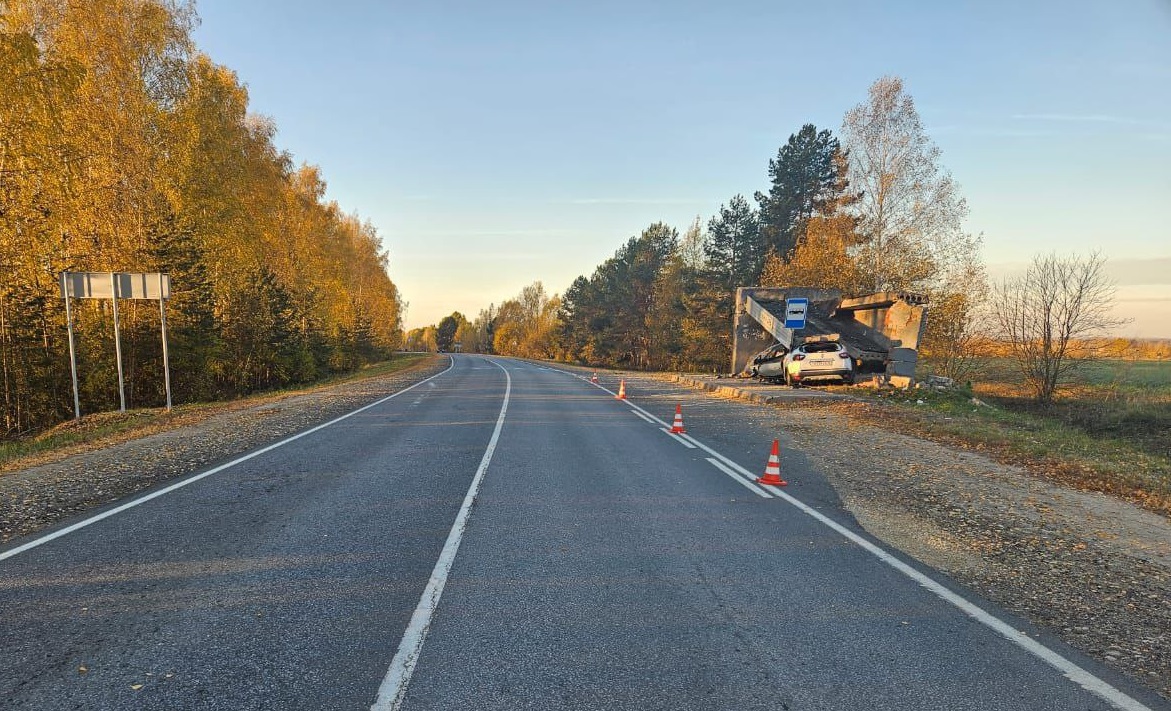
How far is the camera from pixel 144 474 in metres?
7.54

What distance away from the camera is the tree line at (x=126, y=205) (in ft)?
40.8

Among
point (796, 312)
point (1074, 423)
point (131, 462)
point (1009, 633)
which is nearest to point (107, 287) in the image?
point (131, 462)

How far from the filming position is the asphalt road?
285cm

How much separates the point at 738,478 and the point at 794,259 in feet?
85.8

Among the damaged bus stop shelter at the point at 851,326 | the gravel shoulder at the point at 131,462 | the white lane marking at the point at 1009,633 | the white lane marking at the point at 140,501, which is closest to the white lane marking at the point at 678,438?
the white lane marking at the point at 1009,633

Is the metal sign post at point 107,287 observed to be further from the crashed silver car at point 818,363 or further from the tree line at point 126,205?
the crashed silver car at point 818,363

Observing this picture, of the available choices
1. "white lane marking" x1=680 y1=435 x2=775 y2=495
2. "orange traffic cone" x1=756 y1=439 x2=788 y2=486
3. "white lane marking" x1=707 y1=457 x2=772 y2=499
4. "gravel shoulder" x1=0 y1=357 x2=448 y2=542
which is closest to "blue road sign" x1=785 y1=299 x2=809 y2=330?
"white lane marking" x1=680 y1=435 x2=775 y2=495

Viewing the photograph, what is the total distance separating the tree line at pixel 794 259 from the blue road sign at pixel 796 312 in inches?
329

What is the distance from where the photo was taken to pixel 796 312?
1873 centimetres

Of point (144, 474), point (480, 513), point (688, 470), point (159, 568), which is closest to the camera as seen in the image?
point (159, 568)

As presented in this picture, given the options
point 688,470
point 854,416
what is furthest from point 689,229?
point 688,470

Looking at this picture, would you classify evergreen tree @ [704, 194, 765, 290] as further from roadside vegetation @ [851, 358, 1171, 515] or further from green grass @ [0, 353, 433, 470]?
green grass @ [0, 353, 433, 470]

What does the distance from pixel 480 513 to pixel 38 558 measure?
3709mm

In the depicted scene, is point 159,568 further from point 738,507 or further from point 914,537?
point 914,537
